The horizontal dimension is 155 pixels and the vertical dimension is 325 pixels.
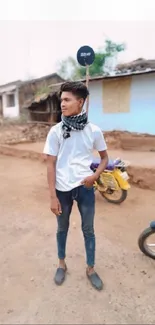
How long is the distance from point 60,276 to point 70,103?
1.55 metres

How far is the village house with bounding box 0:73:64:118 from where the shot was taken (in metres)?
22.7

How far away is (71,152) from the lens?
2162mm

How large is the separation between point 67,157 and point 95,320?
1237 millimetres

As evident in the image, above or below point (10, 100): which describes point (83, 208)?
below

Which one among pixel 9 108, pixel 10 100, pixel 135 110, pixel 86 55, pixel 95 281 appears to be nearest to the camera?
pixel 95 281

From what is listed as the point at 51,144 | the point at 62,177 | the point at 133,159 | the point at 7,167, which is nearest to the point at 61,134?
the point at 51,144

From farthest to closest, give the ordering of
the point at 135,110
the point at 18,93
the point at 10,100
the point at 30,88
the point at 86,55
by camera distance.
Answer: the point at 10,100, the point at 30,88, the point at 18,93, the point at 135,110, the point at 86,55

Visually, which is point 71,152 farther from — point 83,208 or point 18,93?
point 18,93

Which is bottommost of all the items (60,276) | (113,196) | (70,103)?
(113,196)

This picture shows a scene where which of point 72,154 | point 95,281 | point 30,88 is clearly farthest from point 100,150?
point 30,88

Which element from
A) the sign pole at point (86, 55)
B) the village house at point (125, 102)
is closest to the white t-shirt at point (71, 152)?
the sign pole at point (86, 55)

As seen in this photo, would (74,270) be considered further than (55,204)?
Yes

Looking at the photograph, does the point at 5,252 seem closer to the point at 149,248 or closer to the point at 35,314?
the point at 35,314

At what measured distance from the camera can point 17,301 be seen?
2.25 meters
